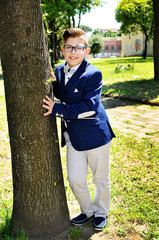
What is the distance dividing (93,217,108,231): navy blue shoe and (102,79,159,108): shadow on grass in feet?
18.5

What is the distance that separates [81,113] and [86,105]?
3.2 inches

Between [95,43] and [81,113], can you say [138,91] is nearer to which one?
[81,113]

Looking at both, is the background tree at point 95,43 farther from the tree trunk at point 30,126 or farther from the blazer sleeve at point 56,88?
the tree trunk at point 30,126

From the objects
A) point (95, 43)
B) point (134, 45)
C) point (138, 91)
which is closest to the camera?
point (138, 91)

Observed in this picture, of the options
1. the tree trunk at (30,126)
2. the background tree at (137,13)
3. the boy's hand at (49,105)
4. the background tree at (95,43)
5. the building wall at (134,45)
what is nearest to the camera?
the tree trunk at (30,126)

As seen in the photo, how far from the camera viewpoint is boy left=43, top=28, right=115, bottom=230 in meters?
2.31

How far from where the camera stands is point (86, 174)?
2521 millimetres

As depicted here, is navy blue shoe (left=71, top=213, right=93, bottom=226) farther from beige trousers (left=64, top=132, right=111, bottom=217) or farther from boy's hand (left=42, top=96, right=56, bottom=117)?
boy's hand (left=42, top=96, right=56, bottom=117)

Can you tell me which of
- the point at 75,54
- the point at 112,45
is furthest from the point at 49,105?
the point at 112,45

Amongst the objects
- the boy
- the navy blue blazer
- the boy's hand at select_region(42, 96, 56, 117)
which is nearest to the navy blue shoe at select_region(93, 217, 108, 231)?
the boy

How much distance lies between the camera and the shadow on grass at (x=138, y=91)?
27.5 ft

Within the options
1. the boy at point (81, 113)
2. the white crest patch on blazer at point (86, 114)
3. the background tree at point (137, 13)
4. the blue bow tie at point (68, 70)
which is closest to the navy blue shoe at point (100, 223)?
the boy at point (81, 113)

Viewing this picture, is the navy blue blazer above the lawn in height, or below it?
above

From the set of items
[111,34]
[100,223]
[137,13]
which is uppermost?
[111,34]
